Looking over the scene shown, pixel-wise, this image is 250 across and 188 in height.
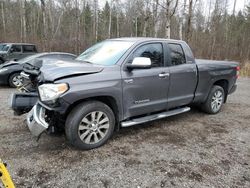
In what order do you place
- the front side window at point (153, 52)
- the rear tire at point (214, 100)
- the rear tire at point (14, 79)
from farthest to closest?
the rear tire at point (14, 79) < the rear tire at point (214, 100) < the front side window at point (153, 52)

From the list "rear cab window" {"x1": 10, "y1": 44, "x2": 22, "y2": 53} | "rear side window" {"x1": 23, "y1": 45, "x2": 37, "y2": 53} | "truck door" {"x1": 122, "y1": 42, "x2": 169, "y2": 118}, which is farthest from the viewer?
"rear side window" {"x1": 23, "y1": 45, "x2": 37, "y2": 53}

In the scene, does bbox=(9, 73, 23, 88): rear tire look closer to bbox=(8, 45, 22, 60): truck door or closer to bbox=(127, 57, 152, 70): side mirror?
bbox=(8, 45, 22, 60): truck door

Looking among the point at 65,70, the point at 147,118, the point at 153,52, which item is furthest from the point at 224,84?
the point at 65,70

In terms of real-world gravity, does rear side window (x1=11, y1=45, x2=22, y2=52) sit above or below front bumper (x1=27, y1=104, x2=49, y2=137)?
above

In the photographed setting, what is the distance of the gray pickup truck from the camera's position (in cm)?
317

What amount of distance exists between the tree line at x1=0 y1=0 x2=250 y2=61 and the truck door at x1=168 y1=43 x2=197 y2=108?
17134mm

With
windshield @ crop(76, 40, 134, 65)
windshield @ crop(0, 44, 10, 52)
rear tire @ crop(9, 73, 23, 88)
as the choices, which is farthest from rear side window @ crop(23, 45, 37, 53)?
windshield @ crop(76, 40, 134, 65)

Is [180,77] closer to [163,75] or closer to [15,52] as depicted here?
[163,75]

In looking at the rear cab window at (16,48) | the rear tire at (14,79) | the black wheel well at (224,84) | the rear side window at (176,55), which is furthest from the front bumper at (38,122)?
the rear cab window at (16,48)

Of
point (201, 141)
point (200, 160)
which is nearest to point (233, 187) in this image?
point (200, 160)

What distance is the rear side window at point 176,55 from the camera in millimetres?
4422

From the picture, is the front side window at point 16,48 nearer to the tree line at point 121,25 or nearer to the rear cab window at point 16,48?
the rear cab window at point 16,48

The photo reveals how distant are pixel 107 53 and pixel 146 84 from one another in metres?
0.92

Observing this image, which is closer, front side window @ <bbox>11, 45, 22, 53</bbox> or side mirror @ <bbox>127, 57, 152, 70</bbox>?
side mirror @ <bbox>127, 57, 152, 70</bbox>
